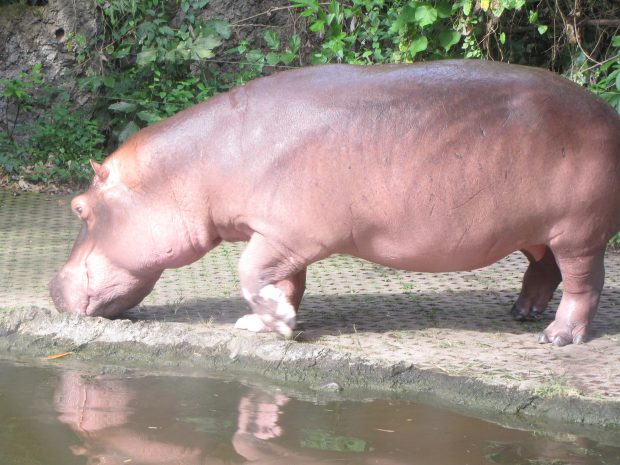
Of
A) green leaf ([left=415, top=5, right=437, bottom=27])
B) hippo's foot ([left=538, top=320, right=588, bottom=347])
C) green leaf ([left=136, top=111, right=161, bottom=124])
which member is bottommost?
green leaf ([left=136, top=111, right=161, bottom=124])

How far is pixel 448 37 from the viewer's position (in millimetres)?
8250

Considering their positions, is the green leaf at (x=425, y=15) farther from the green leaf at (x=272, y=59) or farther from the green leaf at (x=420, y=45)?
the green leaf at (x=272, y=59)

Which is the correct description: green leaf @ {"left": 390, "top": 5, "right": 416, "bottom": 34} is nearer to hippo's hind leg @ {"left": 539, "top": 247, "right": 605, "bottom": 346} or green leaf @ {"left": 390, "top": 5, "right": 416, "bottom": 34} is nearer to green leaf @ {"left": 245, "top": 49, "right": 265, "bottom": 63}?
green leaf @ {"left": 245, "top": 49, "right": 265, "bottom": 63}

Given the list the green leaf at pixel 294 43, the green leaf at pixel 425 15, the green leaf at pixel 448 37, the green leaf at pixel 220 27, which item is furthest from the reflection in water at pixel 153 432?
the green leaf at pixel 220 27

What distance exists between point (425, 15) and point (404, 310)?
9.50 ft

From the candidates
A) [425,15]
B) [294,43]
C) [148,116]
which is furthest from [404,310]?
[148,116]

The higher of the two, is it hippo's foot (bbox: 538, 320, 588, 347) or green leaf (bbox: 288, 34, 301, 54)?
green leaf (bbox: 288, 34, 301, 54)

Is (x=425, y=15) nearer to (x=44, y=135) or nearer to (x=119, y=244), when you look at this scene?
(x=119, y=244)

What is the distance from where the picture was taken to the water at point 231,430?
359 centimetres

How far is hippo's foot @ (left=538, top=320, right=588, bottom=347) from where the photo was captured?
5062 millimetres

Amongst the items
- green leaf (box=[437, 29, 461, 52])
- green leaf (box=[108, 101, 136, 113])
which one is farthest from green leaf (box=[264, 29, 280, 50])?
green leaf (box=[437, 29, 461, 52])

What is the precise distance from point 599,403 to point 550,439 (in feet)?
1.12

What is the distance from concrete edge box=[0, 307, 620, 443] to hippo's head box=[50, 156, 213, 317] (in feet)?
0.58

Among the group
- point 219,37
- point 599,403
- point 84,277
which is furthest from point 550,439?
point 219,37
